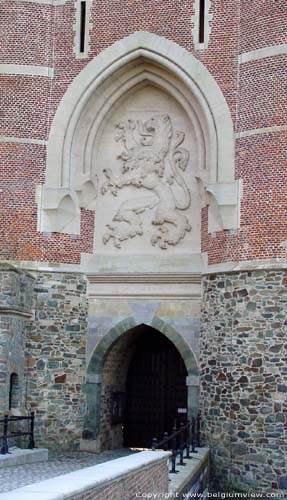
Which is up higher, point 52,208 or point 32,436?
point 52,208

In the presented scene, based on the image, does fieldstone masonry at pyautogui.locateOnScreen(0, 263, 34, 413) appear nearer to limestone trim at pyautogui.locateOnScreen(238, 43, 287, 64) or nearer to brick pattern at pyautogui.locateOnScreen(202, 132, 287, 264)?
brick pattern at pyautogui.locateOnScreen(202, 132, 287, 264)

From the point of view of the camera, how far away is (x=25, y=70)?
16.7m

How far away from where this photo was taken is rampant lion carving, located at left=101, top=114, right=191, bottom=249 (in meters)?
16.8

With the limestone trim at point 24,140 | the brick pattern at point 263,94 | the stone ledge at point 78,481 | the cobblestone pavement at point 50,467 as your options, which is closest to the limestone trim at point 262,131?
the brick pattern at point 263,94

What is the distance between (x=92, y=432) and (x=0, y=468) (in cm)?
405

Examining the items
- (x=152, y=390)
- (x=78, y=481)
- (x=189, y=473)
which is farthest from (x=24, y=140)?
(x=78, y=481)

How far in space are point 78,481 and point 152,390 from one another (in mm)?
11612

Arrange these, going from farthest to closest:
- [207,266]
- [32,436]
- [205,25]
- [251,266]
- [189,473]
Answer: [205,25] < [207,266] < [251,266] < [32,436] < [189,473]

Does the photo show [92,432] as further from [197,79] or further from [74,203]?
[197,79]

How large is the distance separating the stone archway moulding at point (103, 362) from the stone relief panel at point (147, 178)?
5.19ft

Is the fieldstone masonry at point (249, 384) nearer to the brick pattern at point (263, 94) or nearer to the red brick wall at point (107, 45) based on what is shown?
the red brick wall at point (107, 45)

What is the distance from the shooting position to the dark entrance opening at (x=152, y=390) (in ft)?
57.5

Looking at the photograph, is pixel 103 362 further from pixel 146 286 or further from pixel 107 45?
pixel 107 45

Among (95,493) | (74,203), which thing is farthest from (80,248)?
(95,493)
